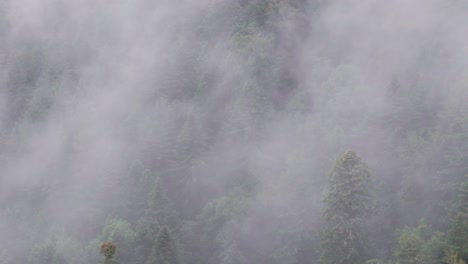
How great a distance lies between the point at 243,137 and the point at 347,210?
33.0 meters

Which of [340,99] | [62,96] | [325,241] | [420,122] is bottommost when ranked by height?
[325,241]

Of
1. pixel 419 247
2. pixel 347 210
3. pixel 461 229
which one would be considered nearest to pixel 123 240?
pixel 347 210

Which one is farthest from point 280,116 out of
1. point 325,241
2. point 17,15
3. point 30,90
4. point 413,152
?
point 17,15

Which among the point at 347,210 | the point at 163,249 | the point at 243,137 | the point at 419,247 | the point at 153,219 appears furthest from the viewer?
the point at 243,137

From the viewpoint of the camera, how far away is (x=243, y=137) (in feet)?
263

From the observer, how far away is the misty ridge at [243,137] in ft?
196

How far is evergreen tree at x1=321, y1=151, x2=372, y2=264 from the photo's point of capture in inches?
1906

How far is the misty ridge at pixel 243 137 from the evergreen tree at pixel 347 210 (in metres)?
0.12

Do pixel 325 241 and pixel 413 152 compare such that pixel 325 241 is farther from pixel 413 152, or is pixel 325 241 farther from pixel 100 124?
pixel 100 124

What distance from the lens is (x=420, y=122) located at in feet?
233

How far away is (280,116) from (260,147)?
823cm

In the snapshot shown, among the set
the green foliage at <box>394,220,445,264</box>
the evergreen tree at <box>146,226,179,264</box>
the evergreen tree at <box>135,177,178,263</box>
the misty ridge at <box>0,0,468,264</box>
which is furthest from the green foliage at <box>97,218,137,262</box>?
the green foliage at <box>394,220,445,264</box>

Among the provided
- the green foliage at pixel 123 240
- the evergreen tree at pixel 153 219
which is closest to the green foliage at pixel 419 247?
the evergreen tree at pixel 153 219

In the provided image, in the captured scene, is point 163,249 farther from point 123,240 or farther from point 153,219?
point 153,219
